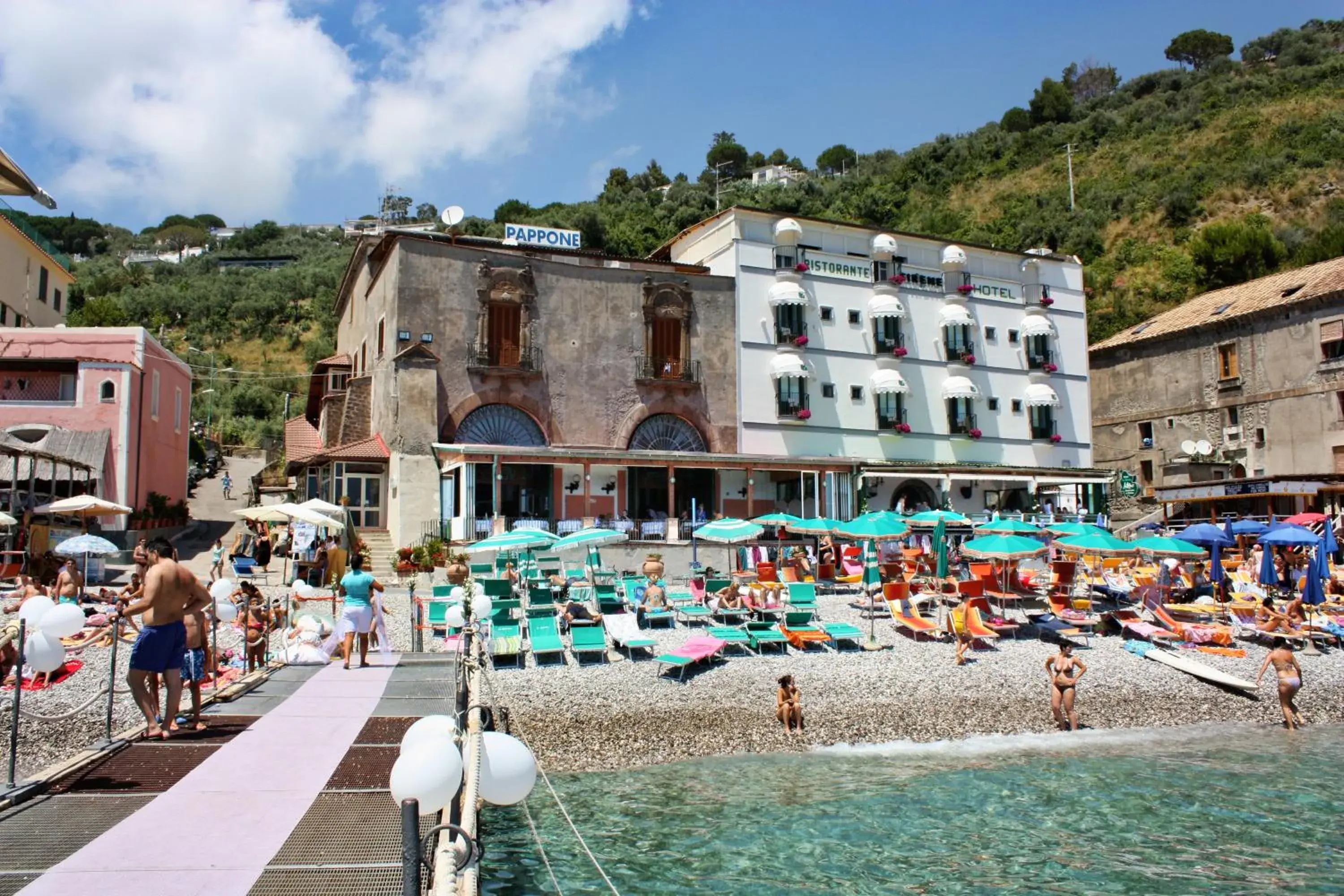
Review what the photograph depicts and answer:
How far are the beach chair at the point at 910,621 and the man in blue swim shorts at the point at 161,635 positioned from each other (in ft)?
46.0

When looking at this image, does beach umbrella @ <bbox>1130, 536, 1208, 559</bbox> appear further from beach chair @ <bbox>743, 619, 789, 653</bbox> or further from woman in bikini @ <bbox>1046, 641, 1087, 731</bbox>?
beach chair @ <bbox>743, 619, 789, 653</bbox>

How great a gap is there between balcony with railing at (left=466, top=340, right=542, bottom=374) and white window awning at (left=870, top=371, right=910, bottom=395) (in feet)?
42.5

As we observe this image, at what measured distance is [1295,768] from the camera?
1360 centimetres

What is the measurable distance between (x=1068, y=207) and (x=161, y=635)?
71.9 m

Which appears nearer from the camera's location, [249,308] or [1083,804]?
[1083,804]

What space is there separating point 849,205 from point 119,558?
5982cm

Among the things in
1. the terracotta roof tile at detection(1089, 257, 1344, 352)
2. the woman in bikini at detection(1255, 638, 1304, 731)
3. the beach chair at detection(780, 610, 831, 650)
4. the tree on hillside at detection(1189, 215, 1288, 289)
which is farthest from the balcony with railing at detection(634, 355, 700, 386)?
the tree on hillside at detection(1189, 215, 1288, 289)

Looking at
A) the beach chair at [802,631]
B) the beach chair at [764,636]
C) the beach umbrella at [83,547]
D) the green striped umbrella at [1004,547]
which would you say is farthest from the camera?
the green striped umbrella at [1004,547]

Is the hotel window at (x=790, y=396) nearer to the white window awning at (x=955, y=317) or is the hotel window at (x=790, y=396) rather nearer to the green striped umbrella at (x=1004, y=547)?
the white window awning at (x=955, y=317)

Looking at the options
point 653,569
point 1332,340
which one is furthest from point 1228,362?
point 653,569

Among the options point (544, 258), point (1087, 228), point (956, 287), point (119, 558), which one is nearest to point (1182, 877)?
point (119, 558)

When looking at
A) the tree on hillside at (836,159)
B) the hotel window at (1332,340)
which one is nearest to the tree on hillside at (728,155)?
the tree on hillside at (836,159)

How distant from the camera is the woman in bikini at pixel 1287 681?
16.1 m

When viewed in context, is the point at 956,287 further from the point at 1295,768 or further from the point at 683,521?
the point at 1295,768
